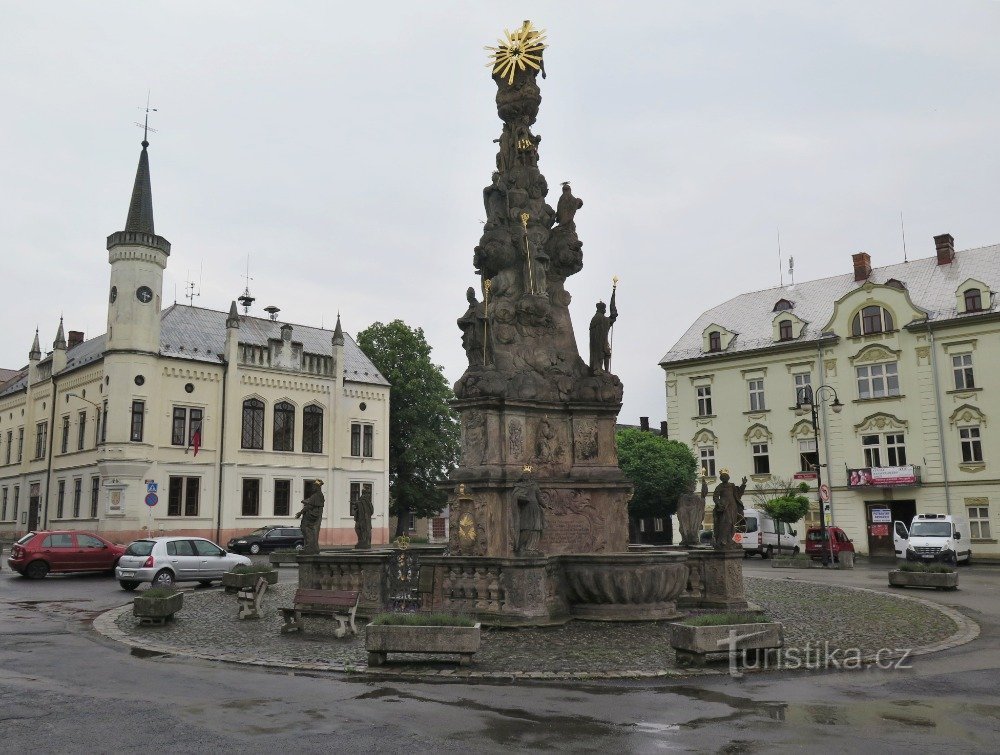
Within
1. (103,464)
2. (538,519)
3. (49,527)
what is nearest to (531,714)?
(538,519)

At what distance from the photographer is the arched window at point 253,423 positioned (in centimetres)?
4559

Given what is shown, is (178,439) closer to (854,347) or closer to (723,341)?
(723,341)

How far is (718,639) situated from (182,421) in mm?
38409

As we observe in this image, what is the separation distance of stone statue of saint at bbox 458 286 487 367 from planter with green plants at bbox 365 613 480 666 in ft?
21.0

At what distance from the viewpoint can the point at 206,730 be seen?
23.1 ft

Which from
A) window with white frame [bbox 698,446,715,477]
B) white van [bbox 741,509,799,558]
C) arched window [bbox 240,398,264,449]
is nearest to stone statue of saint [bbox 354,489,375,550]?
white van [bbox 741,509,799,558]

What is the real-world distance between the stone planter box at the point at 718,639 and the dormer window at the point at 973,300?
35223 mm

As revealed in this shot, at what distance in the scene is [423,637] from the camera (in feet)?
32.4

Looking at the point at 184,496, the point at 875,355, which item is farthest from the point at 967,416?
the point at 184,496

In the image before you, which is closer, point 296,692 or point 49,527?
point 296,692

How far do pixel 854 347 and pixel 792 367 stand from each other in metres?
3.33

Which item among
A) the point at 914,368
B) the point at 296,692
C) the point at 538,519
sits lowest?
the point at 296,692

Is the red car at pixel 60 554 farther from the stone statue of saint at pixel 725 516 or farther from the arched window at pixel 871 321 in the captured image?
the arched window at pixel 871 321

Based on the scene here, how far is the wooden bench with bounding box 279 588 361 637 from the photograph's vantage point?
12570 mm
